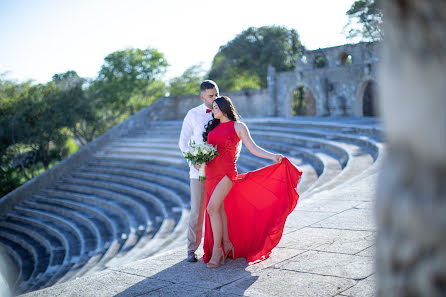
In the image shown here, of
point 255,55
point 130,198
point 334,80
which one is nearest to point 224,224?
point 130,198

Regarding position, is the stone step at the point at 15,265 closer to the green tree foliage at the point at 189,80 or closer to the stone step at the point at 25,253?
the stone step at the point at 25,253

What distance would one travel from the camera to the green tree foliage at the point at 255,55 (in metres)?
46.6

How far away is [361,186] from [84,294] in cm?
482

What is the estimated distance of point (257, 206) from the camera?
4621 mm

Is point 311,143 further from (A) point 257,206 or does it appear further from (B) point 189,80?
(B) point 189,80

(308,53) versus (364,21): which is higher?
(364,21)

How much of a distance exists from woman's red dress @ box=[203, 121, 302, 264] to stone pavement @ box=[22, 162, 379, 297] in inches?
7.7

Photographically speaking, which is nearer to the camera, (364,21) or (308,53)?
(308,53)

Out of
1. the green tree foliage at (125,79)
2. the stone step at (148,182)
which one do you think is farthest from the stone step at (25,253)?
the green tree foliage at (125,79)

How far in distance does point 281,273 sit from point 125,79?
41.8 metres

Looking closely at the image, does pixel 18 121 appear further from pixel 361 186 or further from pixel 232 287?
pixel 232 287

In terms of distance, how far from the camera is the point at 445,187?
99 cm

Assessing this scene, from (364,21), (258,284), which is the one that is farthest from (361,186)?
(364,21)

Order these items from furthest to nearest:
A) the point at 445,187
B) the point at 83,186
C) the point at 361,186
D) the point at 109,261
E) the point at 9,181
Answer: the point at 9,181 → the point at 83,186 → the point at 109,261 → the point at 361,186 → the point at 445,187
